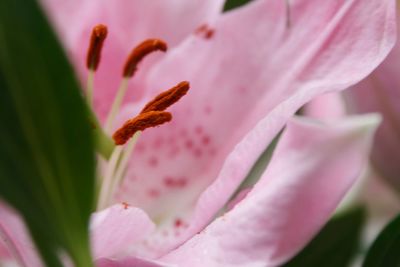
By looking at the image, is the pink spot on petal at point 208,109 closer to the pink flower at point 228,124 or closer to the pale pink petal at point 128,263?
the pink flower at point 228,124

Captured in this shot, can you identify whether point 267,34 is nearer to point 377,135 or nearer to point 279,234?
point 377,135

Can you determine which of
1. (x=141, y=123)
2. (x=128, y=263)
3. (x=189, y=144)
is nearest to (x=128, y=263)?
(x=128, y=263)

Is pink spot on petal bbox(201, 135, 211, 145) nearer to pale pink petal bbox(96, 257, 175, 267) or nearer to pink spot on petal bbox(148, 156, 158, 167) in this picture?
pink spot on petal bbox(148, 156, 158, 167)

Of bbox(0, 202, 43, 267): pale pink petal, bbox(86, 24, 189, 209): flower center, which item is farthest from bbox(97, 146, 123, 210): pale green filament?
bbox(0, 202, 43, 267): pale pink petal

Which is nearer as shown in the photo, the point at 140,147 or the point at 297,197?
the point at 297,197

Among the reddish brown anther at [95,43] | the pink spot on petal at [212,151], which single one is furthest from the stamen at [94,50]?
the pink spot on petal at [212,151]

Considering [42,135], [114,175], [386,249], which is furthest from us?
[114,175]

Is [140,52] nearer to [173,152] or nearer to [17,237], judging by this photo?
[173,152]

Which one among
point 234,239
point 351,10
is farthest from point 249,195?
point 351,10
